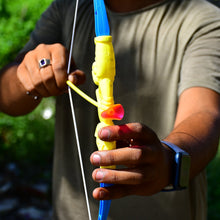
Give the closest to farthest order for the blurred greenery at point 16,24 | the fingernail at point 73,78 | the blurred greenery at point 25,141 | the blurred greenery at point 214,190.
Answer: the fingernail at point 73,78 < the blurred greenery at point 214,190 < the blurred greenery at point 16,24 < the blurred greenery at point 25,141

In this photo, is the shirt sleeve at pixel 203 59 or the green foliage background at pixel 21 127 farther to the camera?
the green foliage background at pixel 21 127

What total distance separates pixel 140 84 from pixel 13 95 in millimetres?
288

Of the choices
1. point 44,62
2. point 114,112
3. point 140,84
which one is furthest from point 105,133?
point 140,84

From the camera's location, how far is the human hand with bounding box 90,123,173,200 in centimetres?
48

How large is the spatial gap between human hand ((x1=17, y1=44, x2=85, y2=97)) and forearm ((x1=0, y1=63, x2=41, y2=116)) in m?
0.07

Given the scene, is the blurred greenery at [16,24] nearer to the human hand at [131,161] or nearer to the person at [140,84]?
the person at [140,84]

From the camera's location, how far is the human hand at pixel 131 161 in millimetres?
483

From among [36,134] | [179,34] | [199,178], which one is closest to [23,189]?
[36,134]

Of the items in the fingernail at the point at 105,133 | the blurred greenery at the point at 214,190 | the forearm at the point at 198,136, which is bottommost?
the blurred greenery at the point at 214,190

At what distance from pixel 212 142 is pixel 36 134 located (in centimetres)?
191

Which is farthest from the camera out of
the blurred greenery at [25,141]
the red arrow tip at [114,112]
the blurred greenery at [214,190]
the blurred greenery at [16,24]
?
the blurred greenery at [25,141]

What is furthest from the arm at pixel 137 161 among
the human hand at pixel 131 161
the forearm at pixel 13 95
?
the forearm at pixel 13 95

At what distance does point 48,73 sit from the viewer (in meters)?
0.66

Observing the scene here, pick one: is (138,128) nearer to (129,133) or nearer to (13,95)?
(129,133)
